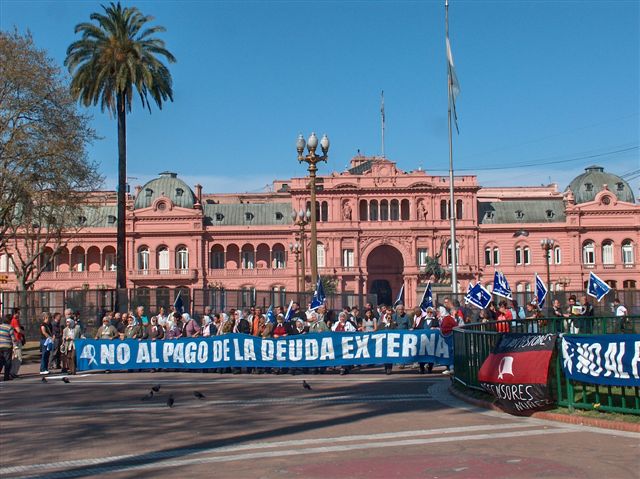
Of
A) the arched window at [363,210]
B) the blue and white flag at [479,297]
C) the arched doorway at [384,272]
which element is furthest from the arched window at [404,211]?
the blue and white flag at [479,297]

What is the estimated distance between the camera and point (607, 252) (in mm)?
85625

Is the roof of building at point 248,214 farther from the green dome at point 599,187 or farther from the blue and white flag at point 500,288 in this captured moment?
the blue and white flag at point 500,288

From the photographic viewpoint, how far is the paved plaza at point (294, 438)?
31.2ft

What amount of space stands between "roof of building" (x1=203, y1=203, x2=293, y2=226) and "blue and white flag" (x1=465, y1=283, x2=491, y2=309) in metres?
62.2

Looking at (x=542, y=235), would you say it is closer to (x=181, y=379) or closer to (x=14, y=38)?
(x=14, y=38)

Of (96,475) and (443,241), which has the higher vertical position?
(443,241)

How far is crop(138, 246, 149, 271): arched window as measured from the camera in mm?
84812

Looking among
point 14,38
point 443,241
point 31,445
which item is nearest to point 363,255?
point 443,241

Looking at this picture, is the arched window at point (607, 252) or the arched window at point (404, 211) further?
the arched window at point (607, 252)

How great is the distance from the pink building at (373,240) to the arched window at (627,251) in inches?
3.9

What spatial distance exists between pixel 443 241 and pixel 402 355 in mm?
62694

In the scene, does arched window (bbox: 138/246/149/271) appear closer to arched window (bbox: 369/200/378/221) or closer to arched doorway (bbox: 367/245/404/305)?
arched doorway (bbox: 367/245/404/305)

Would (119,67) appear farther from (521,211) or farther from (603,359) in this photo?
(521,211)

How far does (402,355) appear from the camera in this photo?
826 inches
